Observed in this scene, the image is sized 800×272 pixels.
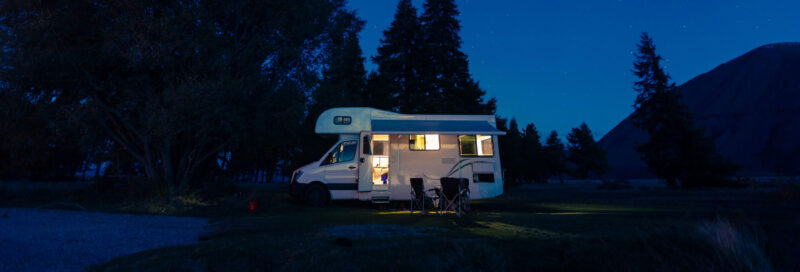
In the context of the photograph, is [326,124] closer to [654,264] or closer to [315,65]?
[315,65]

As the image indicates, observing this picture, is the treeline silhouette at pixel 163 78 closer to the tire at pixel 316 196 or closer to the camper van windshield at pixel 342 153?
the camper van windshield at pixel 342 153

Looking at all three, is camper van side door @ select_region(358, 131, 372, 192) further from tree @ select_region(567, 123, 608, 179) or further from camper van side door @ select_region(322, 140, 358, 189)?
tree @ select_region(567, 123, 608, 179)

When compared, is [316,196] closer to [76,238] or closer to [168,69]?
[168,69]

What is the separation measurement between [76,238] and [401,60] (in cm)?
2308

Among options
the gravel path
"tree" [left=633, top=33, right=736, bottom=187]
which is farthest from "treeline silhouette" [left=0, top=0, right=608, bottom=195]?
"tree" [left=633, top=33, right=736, bottom=187]

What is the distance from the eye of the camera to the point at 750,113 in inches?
4870

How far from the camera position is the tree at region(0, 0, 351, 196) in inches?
419

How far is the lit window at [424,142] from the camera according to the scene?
11688 mm

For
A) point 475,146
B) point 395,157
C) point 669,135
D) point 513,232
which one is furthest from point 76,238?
point 669,135

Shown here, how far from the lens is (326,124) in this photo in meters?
12.1

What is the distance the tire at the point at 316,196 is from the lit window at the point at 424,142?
9.53 feet

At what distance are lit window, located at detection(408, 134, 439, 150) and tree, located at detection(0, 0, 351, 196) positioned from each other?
3.83m

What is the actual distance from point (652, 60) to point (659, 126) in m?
4.51

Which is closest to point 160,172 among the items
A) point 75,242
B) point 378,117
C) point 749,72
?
point 378,117
